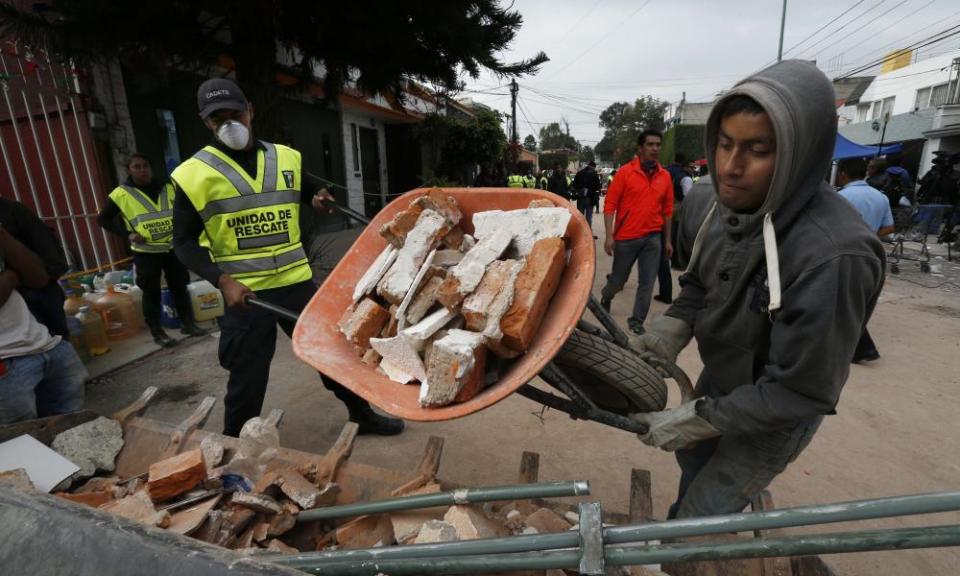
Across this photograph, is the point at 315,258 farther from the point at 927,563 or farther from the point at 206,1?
the point at 927,563

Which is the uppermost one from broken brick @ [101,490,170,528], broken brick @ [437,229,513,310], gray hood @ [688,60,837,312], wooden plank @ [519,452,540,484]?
gray hood @ [688,60,837,312]

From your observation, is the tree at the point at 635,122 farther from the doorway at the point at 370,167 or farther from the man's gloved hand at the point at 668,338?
the man's gloved hand at the point at 668,338

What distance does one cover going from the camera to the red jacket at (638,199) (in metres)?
4.37

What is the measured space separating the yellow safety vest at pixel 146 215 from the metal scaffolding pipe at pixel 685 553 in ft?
13.2

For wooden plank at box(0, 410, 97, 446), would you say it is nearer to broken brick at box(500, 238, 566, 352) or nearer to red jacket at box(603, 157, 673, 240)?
broken brick at box(500, 238, 566, 352)

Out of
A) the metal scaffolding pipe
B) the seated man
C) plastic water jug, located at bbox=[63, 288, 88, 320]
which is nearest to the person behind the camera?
the metal scaffolding pipe

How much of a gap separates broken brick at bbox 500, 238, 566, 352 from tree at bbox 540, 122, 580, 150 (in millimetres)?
70496

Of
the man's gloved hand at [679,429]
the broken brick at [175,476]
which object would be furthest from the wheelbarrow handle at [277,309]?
the man's gloved hand at [679,429]

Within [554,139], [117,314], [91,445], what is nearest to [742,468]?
[91,445]

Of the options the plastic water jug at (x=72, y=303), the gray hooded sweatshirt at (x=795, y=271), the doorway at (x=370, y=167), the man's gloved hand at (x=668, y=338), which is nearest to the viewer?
the gray hooded sweatshirt at (x=795, y=271)

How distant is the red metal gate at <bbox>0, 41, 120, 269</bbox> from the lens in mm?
4262

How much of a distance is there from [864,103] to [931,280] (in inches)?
991

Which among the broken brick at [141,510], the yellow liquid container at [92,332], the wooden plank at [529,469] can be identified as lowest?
the yellow liquid container at [92,332]

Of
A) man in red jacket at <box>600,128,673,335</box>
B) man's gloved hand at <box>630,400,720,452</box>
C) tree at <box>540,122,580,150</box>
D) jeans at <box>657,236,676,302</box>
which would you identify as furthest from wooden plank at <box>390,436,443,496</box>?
tree at <box>540,122,580,150</box>
